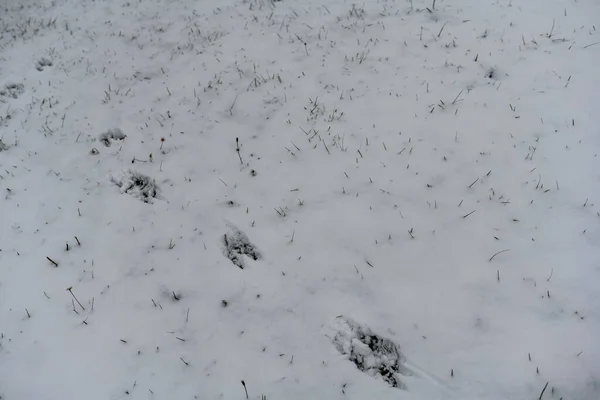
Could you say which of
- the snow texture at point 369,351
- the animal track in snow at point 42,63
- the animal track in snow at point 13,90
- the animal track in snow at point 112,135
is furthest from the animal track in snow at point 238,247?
the animal track in snow at point 42,63

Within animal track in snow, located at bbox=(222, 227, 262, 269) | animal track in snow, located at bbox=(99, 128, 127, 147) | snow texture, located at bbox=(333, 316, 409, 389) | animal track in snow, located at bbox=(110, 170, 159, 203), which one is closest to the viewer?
snow texture, located at bbox=(333, 316, 409, 389)

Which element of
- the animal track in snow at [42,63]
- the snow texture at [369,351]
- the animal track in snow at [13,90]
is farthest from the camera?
the animal track in snow at [42,63]

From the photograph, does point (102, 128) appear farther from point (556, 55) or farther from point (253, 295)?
point (556, 55)

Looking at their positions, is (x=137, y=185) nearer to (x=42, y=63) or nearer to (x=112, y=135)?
(x=112, y=135)

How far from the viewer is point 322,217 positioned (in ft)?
16.9

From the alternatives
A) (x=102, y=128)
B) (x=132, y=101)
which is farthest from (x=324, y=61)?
(x=102, y=128)

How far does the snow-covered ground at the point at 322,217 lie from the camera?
3.86 m

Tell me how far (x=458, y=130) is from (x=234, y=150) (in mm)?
3552

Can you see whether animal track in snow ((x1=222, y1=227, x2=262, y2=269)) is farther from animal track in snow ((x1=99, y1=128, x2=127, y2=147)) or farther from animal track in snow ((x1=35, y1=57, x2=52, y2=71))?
animal track in snow ((x1=35, y1=57, x2=52, y2=71))

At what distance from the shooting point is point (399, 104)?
656 cm

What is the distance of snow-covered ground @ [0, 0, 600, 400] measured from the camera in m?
3.86

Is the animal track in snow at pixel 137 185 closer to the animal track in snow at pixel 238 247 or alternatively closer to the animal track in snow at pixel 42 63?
the animal track in snow at pixel 238 247

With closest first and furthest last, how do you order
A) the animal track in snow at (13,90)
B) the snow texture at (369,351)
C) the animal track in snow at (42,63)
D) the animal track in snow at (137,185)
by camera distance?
the snow texture at (369,351)
the animal track in snow at (137,185)
the animal track in snow at (13,90)
the animal track in snow at (42,63)

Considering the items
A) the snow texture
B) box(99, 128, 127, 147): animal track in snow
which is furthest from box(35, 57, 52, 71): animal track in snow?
the snow texture
